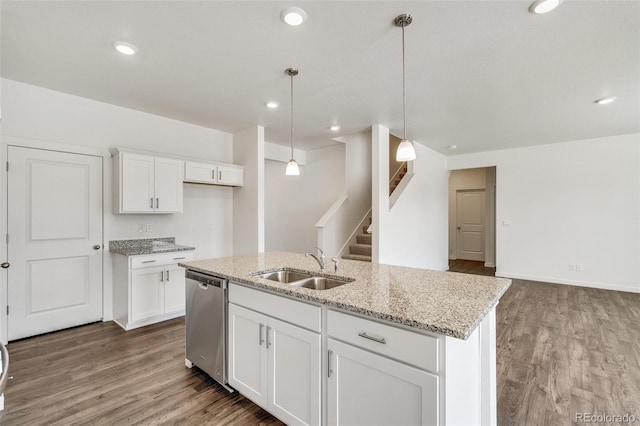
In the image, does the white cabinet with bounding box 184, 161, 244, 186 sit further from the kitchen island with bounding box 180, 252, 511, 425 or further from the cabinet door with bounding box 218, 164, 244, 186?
the kitchen island with bounding box 180, 252, 511, 425

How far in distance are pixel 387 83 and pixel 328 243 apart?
2.83m

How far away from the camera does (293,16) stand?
1989mm

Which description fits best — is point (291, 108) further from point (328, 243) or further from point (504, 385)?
point (504, 385)

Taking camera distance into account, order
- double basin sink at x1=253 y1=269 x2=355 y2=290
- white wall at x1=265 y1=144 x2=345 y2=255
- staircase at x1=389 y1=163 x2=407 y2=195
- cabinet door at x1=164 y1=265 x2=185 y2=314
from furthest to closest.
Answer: staircase at x1=389 y1=163 x2=407 y2=195
white wall at x1=265 y1=144 x2=345 y2=255
cabinet door at x1=164 y1=265 x2=185 y2=314
double basin sink at x1=253 y1=269 x2=355 y2=290

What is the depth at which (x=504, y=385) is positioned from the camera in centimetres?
232

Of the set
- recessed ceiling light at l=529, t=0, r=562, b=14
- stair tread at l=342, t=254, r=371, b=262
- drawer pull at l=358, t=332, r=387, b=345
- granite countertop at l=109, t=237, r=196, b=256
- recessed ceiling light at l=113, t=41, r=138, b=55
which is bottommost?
stair tread at l=342, t=254, r=371, b=262

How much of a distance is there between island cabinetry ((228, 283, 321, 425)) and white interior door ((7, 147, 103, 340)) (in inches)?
95.8

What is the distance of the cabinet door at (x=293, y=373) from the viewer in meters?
1.64

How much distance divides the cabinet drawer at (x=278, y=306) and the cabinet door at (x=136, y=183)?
2.20 metres

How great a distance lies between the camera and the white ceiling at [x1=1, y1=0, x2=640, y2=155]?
1.98 m

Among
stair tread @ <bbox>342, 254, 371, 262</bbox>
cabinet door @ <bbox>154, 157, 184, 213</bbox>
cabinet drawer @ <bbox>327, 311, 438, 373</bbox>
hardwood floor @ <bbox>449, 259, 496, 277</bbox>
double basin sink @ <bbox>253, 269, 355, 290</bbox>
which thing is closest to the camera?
cabinet drawer @ <bbox>327, 311, 438, 373</bbox>

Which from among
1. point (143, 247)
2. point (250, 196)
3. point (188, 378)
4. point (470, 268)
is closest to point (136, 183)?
point (143, 247)

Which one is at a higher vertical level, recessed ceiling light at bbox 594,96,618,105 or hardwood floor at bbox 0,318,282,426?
recessed ceiling light at bbox 594,96,618,105

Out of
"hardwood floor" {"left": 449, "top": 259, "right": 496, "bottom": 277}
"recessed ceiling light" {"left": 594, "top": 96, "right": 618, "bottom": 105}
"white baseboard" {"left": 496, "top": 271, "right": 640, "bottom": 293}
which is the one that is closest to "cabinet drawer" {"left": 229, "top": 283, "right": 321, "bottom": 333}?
"recessed ceiling light" {"left": 594, "top": 96, "right": 618, "bottom": 105}
